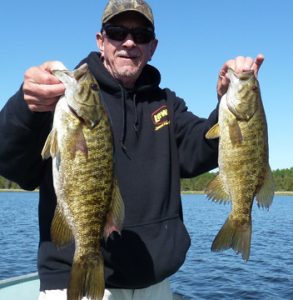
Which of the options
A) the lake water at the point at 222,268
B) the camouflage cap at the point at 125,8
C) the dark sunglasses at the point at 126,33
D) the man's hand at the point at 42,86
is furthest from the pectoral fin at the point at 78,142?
the lake water at the point at 222,268

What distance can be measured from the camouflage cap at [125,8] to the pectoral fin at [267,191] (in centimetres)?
173

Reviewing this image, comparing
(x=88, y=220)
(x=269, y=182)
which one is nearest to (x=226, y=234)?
(x=269, y=182)

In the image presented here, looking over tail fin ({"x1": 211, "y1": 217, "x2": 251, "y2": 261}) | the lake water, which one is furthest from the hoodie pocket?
the lake water

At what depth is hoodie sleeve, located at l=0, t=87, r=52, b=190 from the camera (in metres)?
3.33

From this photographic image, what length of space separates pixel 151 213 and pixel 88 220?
0.84m

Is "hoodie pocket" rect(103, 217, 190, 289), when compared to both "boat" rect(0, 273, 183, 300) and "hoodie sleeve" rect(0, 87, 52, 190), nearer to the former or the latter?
"hoodie sleeve" rect(0, 87, 52, 190)

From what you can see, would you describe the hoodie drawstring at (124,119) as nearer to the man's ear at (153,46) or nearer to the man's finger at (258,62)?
the man's ear at (153,46)

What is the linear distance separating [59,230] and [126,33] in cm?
183

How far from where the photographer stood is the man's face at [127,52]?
4.16m

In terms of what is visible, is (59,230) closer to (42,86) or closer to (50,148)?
(50,148)

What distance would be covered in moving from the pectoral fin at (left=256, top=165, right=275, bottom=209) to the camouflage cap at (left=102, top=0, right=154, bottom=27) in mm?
1731

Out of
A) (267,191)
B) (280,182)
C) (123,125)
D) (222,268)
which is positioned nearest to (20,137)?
(123,125)

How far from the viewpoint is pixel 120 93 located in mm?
4336

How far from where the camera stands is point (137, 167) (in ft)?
13.4
